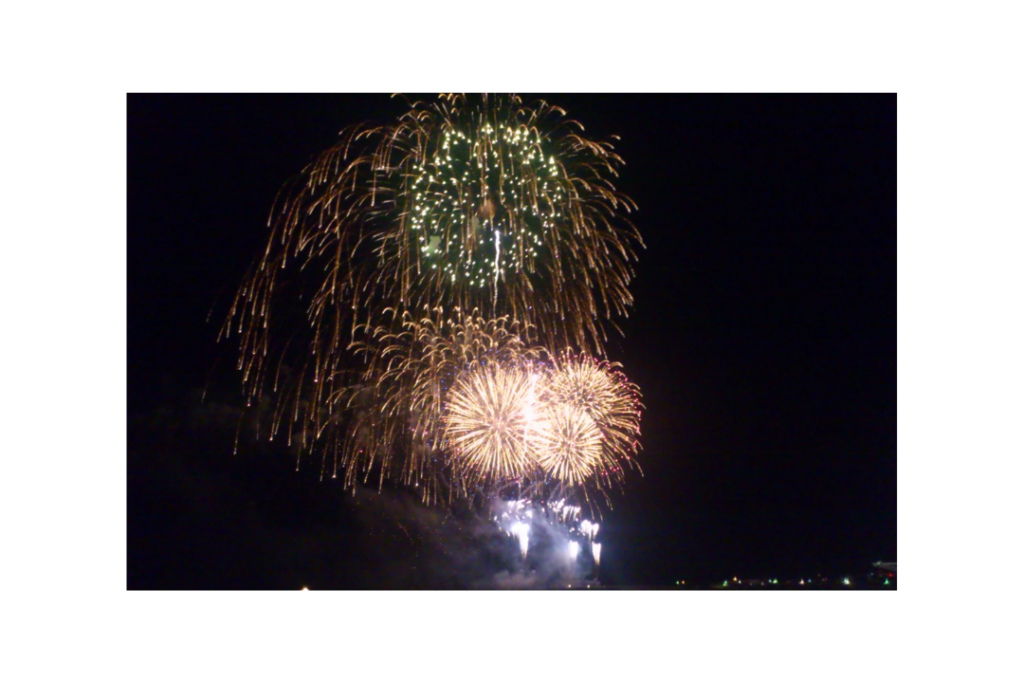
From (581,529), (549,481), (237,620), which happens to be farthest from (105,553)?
(581,529)

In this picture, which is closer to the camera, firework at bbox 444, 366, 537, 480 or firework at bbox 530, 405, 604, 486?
firework at bbox 444, 366, 537, 480

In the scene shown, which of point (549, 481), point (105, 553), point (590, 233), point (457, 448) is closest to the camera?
point (105, 553)

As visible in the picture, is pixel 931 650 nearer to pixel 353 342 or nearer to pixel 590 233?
pixel 590 233

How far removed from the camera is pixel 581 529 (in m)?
25.9

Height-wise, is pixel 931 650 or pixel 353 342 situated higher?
pixel 353 342

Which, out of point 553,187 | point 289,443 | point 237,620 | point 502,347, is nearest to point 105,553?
point 237,620

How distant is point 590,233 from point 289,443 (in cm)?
1647

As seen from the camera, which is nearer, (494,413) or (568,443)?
(494,413)

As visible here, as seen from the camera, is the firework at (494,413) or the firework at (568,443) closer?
the firework at (494,413)

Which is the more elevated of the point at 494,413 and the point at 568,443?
the point at 494,413

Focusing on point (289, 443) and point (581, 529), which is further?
point (581, 529)

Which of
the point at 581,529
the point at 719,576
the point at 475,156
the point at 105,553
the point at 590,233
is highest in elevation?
the point at 475,156

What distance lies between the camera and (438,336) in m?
12.7

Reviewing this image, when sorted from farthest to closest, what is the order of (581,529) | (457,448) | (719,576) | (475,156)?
(719,576), (581,529), (457,448), (475,156)
